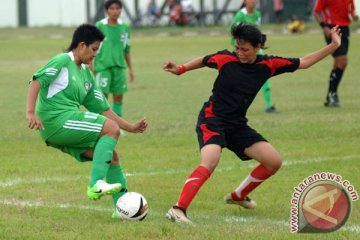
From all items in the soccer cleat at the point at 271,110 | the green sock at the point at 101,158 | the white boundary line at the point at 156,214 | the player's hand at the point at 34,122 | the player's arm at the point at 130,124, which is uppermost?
the player's hand at the point at 34,122

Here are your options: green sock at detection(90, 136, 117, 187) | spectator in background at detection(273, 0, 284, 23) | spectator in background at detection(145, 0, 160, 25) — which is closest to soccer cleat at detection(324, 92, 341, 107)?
green sock at detection(90, 136, 117, 187)

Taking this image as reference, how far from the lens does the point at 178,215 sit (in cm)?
777

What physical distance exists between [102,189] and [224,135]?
1173 mm

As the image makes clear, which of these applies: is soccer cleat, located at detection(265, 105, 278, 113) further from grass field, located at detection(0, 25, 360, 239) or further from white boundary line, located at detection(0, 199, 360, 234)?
white boundary line, located at detection(0, 199, 360, 234)

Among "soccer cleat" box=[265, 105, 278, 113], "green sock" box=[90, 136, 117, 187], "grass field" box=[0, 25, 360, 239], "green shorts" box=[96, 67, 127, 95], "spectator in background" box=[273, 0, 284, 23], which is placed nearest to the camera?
"grass field" box=[0, 25, 360, 239]

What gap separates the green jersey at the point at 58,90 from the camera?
318 inches

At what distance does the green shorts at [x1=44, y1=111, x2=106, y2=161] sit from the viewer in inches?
316

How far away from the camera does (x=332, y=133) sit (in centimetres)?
1341

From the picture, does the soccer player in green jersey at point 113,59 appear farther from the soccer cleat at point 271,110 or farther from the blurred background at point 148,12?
the blurred background at point 148,12

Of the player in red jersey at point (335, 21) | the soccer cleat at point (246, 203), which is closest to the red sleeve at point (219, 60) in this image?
the soccer cleat at point (246, 203)

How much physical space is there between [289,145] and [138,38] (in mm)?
29884

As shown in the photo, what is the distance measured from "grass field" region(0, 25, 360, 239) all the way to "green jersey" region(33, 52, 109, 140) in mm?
769

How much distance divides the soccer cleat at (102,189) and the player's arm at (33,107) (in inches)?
24.7

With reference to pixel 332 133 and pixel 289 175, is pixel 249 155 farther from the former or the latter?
pixel 332 133
